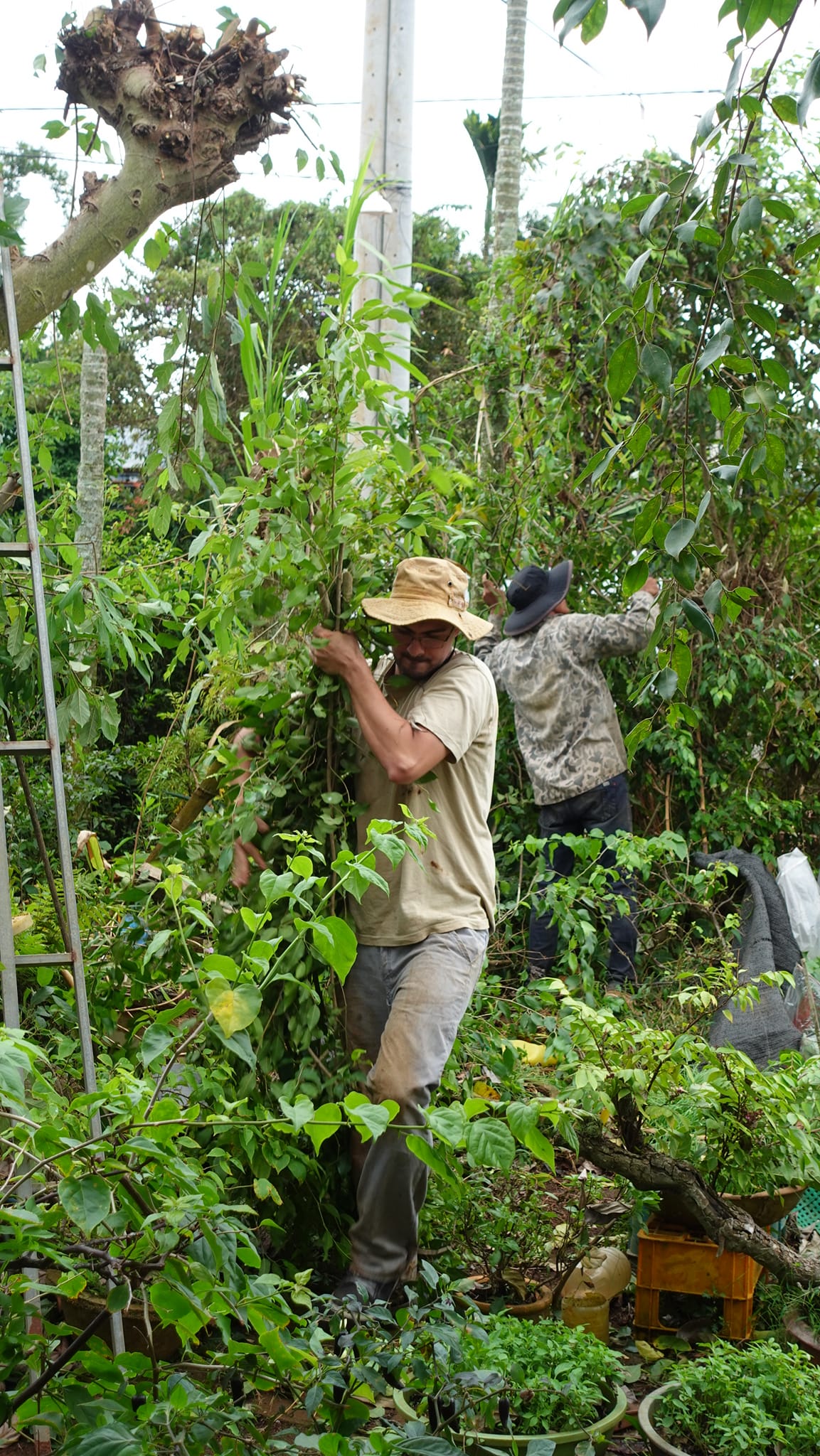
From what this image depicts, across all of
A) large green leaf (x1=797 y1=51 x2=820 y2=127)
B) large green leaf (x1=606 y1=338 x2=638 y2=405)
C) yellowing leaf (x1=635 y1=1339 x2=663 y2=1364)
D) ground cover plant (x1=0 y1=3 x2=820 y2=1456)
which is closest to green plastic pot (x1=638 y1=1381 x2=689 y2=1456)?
ground cover plant (x1=0 y1=3 x2=820 y2=1456)

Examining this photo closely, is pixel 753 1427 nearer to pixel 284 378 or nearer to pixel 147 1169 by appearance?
pixel 147 1169

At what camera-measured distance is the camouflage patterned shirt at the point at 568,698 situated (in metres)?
6.10

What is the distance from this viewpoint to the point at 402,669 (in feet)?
12.3

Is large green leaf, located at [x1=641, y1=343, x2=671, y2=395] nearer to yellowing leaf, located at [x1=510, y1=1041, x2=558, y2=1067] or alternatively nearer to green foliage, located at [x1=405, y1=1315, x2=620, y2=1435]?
green foliage, located at [x1=405, y1=1315, x2=620, y2=1435]

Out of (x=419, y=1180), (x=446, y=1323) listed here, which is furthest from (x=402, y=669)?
(x=446, y=1323)

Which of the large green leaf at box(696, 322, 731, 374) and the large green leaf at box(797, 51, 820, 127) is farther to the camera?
the large green leaf at box(696, 322, 731, 374)

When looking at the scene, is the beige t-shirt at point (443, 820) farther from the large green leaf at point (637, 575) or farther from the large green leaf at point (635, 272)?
the large green leaf at point (635, 272)

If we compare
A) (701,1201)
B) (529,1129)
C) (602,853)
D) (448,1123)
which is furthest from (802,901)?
(448,1123)

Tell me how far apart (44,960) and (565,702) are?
147 inches

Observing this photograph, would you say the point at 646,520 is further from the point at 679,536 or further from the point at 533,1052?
the point at 533,1052

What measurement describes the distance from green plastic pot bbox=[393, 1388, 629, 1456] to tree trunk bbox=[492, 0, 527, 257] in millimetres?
9116

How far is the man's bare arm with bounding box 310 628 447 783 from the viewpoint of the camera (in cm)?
337

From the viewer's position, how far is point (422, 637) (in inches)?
143

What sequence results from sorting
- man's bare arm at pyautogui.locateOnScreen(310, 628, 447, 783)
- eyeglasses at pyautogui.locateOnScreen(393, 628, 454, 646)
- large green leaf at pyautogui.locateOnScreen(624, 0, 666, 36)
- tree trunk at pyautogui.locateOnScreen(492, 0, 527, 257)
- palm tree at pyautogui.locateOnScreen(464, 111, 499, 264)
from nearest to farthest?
1. large green leaf at pyautogui.locateOnScreen(624, 0, 666, 36)
2. man's bare arm at pyautogui.locateOnScreen(310, 628, 447, 783)
3. eyeglasses at pyautogui.locateOnScreen(393, 628, 454, 646)
4. tree trunk at pyautogui.locateOnScreen(492, 0, 527, 257)
5. palm tree at pyautogui.locateOnScreen(464, 111, 499, 264)
